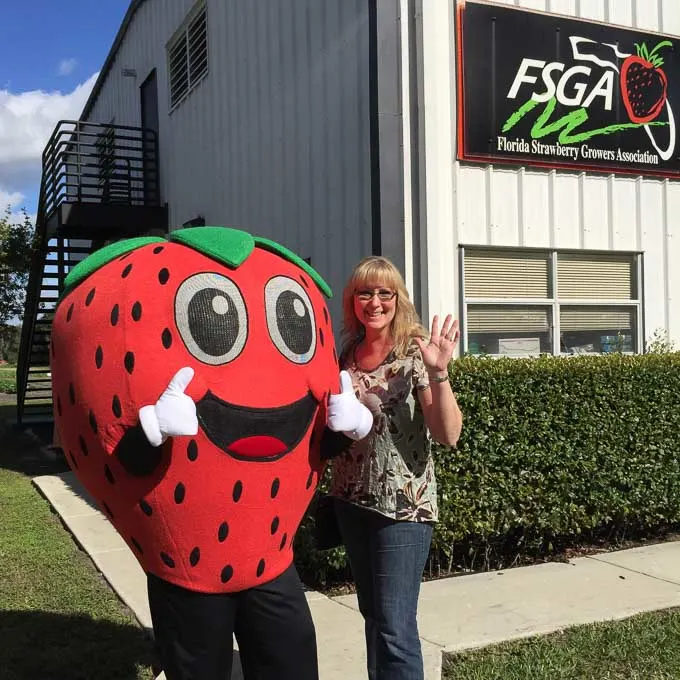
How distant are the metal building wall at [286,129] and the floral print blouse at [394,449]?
3.86 m

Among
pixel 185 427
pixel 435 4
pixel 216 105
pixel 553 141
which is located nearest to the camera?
pixel 185 427

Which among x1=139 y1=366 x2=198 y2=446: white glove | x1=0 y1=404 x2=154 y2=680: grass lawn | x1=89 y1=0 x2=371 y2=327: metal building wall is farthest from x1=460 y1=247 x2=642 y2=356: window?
x1=139 y1=366 x2=198 y2=446: white glove

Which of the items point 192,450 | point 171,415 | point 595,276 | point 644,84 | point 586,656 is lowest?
point 586,656

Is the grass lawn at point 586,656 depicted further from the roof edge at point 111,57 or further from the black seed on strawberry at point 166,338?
the roof edge at point 111,57

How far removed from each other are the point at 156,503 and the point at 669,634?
3.20 m

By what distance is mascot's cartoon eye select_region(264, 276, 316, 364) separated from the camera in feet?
8.60

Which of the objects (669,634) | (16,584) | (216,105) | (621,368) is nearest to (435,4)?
(621,368)

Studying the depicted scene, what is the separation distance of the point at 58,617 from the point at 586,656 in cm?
303

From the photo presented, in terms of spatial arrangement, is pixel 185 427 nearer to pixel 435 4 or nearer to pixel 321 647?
pixel 321 647

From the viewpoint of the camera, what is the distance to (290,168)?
809cm

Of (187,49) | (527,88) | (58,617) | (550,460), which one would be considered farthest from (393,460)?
(187,49)

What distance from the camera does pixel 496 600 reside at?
195 inches

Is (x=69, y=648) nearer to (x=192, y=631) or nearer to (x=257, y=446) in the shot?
Answer: (x=192, y=631)

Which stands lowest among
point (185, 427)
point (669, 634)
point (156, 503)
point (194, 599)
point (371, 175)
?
point (669, 634)
